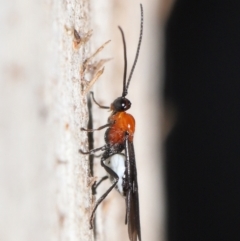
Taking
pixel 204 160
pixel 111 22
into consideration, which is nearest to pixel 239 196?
pixel 204 160

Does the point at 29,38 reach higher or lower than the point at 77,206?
higher

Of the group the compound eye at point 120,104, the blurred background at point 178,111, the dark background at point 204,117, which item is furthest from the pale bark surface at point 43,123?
the dark background at point 204,117

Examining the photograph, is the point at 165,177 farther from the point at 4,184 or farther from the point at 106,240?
the point at 4,184

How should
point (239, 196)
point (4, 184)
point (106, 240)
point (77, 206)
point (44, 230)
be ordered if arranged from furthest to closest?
point (239, 196) < point (106, 240) < point (77, 206) < point (44, 230) < point (4, 184)

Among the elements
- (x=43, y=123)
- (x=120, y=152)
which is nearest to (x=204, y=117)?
(x=120, y=152)

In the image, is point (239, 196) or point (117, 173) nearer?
point (117, 173)

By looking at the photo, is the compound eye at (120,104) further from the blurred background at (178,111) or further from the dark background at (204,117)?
the dark background at (204,117)
